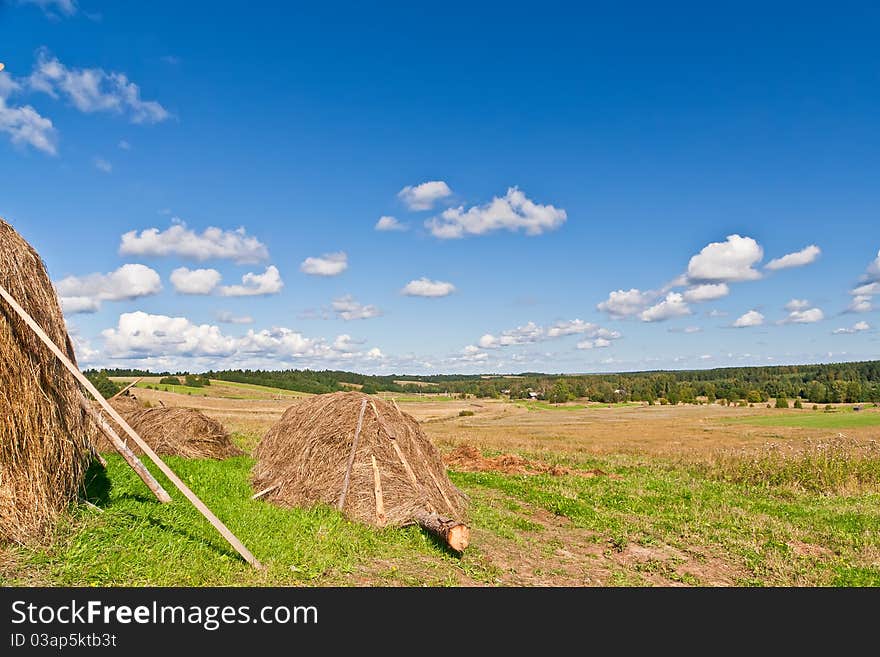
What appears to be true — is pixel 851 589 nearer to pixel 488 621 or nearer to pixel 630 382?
pixel 488 621

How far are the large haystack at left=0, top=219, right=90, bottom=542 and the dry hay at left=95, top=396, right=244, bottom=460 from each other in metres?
9.71

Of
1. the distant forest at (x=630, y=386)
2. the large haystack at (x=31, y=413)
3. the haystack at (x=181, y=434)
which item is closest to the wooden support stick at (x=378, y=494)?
the large haystack at (x=31, y=413)

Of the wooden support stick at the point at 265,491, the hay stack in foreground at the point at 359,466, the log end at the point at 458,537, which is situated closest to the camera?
the log end at the point at 458,537

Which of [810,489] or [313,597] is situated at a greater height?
[313,597]

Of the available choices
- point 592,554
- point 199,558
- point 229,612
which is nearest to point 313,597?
point 229,612

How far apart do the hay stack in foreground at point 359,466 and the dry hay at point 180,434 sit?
5.02m

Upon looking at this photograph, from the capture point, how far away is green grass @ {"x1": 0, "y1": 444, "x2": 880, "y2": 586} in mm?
7555

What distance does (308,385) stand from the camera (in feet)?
376

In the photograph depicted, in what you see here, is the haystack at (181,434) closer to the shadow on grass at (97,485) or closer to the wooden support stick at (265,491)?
the shadow on grass at (97,485)

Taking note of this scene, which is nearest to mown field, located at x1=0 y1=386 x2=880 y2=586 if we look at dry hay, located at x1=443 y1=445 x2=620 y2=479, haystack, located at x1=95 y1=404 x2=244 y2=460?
haystack, located at x1=95 y1=404 x2=244 y2=460

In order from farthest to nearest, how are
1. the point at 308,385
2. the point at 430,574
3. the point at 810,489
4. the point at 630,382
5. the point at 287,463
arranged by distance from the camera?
the point at 630,382, the point at 308,385, the point at 810,489, the point at 287,463, the point at 430,574

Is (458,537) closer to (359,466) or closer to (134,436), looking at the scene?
(359,466)

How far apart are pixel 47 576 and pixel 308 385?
110 m

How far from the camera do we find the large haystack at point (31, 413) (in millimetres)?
7406
